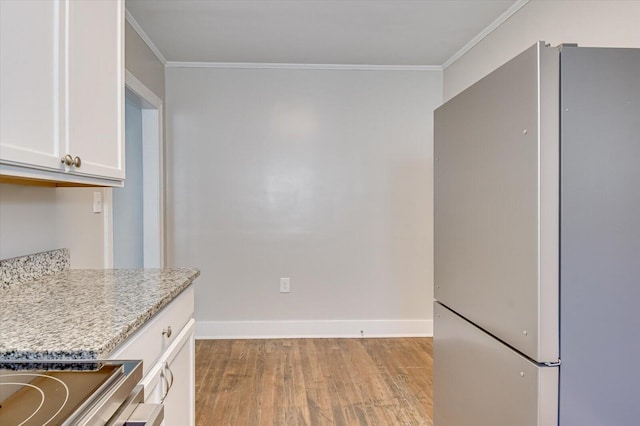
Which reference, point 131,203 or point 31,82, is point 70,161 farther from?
point 131,203

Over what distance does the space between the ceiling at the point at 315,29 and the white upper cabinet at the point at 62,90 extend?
972 millimetres

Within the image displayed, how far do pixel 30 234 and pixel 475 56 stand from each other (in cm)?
285

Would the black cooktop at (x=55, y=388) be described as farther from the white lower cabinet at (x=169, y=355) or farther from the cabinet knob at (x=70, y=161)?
A: the cabinet knob at (x=70, y=161)

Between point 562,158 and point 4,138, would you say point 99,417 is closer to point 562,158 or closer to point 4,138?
point 4,138

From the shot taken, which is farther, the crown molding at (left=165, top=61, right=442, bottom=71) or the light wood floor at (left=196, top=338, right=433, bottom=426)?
the crown molding at (left=165, top=61, right=442, bottom=71)

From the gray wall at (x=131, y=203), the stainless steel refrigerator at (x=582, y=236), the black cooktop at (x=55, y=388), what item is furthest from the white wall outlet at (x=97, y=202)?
the stainless steel refrigerator at (x=582, y=236)

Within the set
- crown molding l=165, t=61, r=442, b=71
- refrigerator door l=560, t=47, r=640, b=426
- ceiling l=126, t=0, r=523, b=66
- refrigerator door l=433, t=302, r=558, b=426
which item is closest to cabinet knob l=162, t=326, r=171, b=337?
refrigerator door l=433, t=302, r=558, b=426

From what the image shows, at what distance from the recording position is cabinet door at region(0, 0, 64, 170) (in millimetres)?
946

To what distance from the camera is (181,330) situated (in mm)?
1416

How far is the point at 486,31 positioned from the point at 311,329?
8.49 ft

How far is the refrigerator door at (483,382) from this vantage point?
99 cm

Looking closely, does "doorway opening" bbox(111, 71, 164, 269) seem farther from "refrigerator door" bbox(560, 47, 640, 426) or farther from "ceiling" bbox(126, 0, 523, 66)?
"refrigerator door" bbox(560, 47, 640, 426)

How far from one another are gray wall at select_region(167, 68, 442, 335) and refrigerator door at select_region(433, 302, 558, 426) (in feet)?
5.76

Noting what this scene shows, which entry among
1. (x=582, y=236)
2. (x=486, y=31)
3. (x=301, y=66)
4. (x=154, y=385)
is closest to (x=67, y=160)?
(x=154, y=385)
